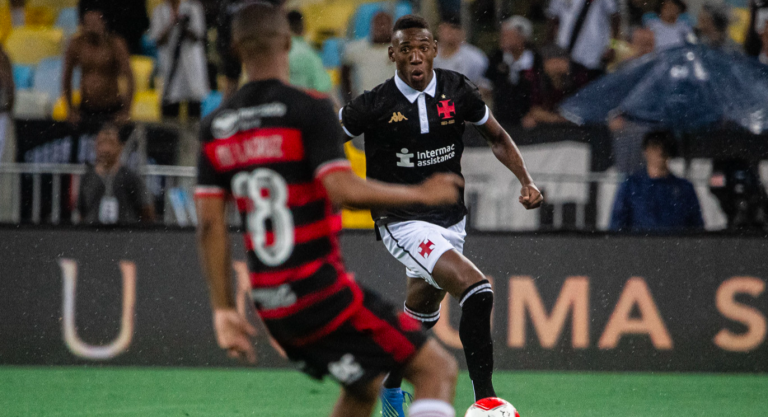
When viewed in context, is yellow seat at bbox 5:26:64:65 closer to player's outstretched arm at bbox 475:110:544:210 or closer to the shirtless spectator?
the shirtless spectator

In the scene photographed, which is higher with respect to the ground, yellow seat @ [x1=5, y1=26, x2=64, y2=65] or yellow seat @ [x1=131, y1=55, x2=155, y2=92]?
yellow seat @ [x1=5, y1=26, x2=64, y2=65]

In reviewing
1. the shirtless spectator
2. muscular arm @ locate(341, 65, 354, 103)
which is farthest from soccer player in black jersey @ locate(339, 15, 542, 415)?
the shirtless spectator

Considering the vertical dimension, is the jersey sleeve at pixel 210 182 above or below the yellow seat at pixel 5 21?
below

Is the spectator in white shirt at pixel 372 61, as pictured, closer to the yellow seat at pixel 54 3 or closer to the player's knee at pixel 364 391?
the yellow seat at pixel 54 3

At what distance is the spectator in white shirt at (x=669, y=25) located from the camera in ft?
38.2

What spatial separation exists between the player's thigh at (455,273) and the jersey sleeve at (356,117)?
37.4 inches

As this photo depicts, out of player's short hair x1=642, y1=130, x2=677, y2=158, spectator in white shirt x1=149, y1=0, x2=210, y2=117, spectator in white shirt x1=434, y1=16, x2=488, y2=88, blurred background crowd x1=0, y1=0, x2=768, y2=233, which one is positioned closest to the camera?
player's short hair x1=642, y1=130, x2=677, y2=158

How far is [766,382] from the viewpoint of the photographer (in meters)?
8.05

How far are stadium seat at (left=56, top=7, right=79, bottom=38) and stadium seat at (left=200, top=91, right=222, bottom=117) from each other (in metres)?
3.77

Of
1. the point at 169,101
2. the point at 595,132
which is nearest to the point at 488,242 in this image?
the point at 595,132

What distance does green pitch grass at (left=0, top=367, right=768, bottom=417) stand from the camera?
6.59 metres

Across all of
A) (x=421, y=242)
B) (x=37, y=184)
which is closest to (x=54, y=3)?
(x=37, y=184)

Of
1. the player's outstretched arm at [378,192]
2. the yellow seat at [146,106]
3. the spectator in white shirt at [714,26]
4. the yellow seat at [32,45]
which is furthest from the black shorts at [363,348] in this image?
the yellow seat at [32,45]

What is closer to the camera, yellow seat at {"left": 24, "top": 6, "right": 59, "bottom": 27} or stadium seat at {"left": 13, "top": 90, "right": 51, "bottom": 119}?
stadium seat at {"left": 13, "top": 90, "right": 51, "bottom": 119}
